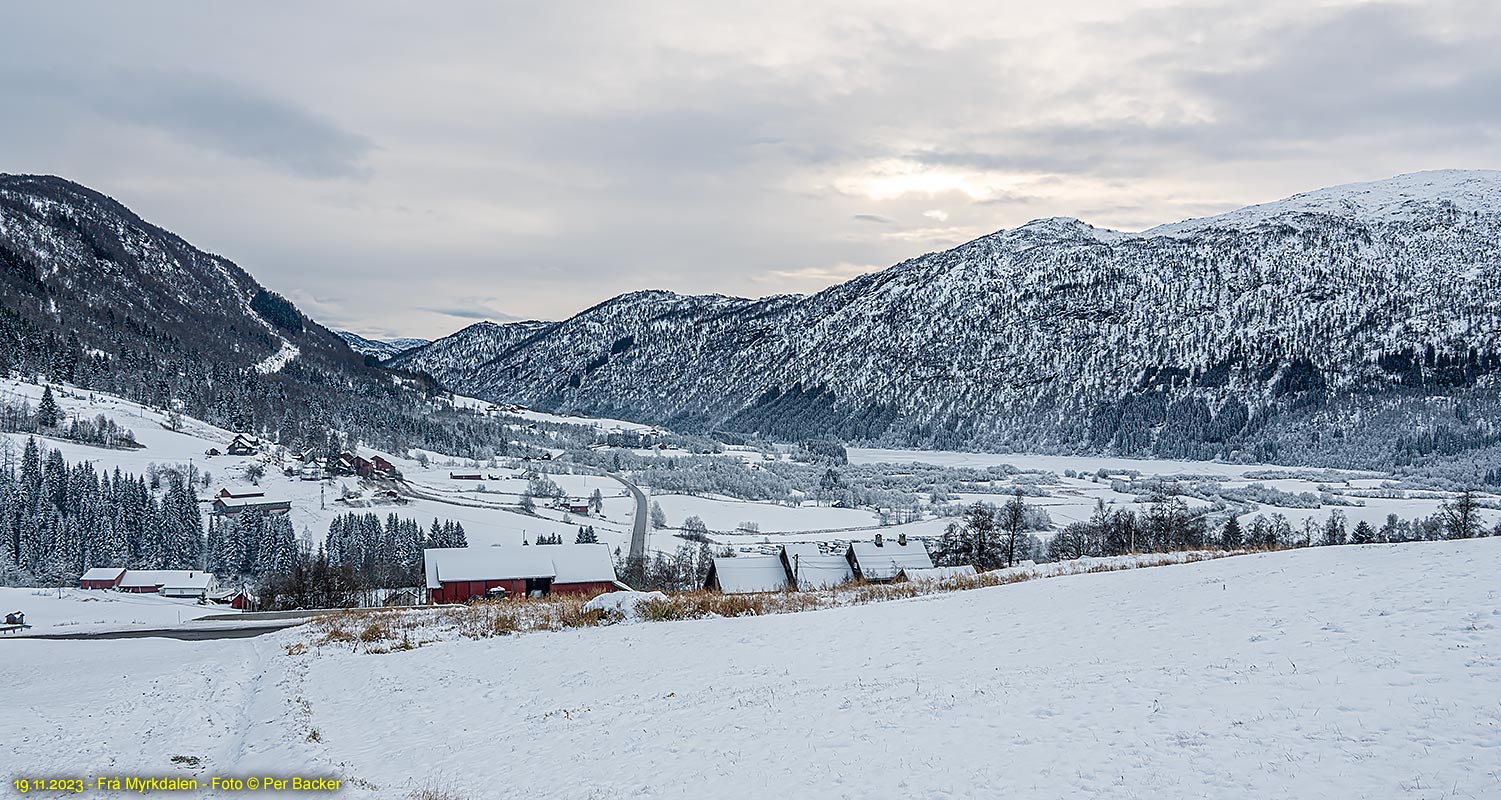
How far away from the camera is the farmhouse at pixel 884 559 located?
48.8 metres

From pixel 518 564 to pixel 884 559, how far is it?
24.0m

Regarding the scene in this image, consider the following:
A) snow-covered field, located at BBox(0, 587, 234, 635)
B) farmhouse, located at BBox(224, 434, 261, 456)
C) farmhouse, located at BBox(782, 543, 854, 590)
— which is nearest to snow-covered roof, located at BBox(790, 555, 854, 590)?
farmhouse, located at BBox(782, 543, 854, 590)

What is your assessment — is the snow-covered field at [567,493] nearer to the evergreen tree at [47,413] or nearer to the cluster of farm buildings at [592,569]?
the evergreen tree at [47,413]

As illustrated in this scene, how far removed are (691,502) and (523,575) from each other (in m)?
65.3

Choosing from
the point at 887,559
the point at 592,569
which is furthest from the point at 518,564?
the point at 887,559

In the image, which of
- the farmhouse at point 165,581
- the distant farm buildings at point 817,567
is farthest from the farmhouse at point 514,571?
the farmhouse at point 165,581

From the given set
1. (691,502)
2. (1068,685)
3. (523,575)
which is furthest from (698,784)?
(691,502)

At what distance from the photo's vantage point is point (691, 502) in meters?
118

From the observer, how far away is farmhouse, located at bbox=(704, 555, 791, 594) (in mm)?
46000

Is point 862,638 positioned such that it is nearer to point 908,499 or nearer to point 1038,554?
point 1038,554

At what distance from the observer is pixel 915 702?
1161cm

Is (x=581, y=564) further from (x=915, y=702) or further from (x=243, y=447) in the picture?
(x=243, y=447)

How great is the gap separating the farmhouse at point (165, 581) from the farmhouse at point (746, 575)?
171ft

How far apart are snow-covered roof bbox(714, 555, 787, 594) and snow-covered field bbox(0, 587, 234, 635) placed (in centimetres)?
2813
